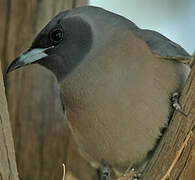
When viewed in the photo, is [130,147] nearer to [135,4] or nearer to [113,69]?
[113,69]

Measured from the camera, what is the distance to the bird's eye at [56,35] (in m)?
2.88

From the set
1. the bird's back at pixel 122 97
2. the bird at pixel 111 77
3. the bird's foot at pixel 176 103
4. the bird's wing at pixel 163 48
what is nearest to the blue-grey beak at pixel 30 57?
the bird at pixel 111 77

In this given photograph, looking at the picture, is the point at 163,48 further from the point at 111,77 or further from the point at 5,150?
the point at 5,150

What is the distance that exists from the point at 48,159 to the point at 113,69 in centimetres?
112

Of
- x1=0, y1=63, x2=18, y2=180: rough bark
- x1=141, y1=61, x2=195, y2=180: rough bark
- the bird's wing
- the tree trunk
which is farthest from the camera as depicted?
the tree trunk

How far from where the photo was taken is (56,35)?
289 cm

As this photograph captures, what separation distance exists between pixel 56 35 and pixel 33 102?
894 mm

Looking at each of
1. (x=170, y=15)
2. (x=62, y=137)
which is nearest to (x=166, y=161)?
(x=62, y=137)

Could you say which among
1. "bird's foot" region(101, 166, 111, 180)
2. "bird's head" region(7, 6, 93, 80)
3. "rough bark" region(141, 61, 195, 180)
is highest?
"bird's head" region(7, 6, 93, 80)

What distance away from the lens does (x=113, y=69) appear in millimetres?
2768

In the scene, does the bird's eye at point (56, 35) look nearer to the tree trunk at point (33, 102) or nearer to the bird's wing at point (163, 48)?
the bird's wing at point (163, 48)

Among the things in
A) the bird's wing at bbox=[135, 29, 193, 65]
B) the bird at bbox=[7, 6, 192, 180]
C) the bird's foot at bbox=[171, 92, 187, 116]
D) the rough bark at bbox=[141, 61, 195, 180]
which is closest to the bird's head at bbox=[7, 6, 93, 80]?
the bird at bbox=[7, 6, 192, 180]

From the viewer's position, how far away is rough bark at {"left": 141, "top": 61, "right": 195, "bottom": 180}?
242 cm

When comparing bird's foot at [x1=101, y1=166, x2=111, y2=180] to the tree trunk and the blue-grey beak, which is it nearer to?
the tree trunk
